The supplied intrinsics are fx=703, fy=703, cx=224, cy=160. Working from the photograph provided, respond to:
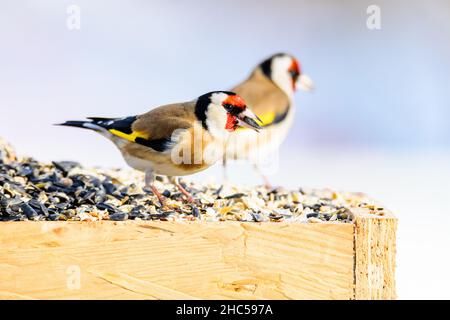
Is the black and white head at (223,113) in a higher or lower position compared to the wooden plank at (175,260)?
higher

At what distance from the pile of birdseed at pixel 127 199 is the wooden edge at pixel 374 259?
0.41ft

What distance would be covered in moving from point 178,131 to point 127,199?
0.32m

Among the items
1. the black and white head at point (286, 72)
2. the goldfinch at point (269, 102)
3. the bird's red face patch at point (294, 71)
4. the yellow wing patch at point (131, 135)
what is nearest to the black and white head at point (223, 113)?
the yellow wing patch at point (131, 135)

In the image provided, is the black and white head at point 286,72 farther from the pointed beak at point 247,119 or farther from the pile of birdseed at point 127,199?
the pointed beak at point 247,119

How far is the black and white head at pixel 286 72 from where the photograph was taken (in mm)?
4625

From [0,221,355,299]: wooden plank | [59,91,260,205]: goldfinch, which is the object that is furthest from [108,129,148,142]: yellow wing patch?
[0,221,355,299]: wooden plank

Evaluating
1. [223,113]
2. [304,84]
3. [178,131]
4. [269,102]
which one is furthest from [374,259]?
[304,84]

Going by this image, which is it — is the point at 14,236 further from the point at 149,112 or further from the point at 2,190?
the point at 149,112

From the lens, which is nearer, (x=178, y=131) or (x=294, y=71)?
(x=178, y=131)

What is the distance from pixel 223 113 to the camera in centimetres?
240

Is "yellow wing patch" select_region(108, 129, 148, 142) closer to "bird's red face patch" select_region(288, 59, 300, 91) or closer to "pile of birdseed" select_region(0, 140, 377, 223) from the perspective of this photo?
"pile of birdseed" select_region(0, 140, 377, 223)

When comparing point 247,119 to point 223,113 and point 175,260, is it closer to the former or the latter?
point 223,113

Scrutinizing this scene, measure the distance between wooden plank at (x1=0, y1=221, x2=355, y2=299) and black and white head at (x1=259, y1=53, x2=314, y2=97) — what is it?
2552 millimetres
